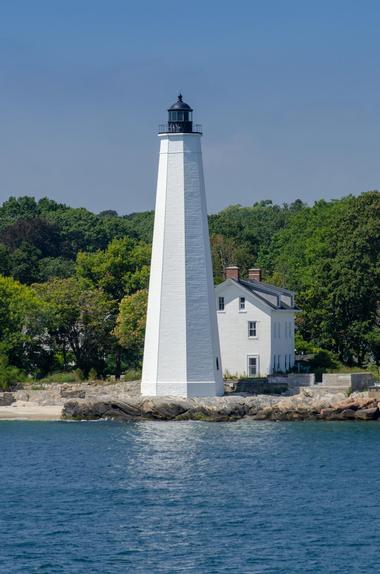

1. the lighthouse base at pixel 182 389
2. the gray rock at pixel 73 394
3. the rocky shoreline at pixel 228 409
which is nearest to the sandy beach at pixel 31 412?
the gray rock at pixel 73 394

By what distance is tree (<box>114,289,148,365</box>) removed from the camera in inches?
2434

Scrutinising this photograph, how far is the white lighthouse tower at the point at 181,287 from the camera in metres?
53.1

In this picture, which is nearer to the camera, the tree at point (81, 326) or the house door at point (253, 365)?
the house door at point (253, 365)

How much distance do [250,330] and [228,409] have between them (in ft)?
28.0

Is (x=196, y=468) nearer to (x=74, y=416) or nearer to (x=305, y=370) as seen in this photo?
(x=74, y=416)

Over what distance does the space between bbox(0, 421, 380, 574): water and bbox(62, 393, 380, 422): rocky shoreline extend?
820mm

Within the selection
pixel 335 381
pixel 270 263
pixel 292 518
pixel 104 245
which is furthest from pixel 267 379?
pixel 104 245

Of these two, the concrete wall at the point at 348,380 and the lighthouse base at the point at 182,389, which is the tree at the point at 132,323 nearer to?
the lighthouse base at the point at 182,389

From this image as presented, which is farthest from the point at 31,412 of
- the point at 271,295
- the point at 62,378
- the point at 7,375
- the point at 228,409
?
the point at 271,295

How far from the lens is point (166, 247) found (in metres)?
53.3

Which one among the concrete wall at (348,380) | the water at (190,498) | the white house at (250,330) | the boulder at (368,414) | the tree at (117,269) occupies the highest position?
the tree at (117,269)

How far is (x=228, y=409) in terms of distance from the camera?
2085 inches

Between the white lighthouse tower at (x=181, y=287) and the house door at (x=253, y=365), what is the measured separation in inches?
278

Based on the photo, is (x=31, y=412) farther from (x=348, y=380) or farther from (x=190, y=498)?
(x=190, y=498)
